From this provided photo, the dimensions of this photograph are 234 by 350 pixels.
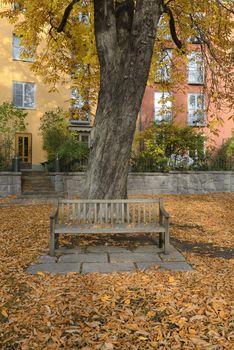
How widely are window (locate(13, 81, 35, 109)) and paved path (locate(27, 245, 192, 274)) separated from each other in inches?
812

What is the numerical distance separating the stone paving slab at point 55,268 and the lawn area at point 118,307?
174 mm

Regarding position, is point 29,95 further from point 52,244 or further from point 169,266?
point 169,266

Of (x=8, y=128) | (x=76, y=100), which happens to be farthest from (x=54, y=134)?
(x=76, y=100)

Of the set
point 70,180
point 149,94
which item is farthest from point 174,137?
point 149,94

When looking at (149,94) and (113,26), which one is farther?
(149,94)

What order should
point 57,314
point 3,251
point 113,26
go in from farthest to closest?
point 113,26 < point 3,251 < point 57,314

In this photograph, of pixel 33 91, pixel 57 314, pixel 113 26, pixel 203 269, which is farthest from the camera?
pixel 33 91

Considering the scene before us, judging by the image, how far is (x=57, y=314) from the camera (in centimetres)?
369

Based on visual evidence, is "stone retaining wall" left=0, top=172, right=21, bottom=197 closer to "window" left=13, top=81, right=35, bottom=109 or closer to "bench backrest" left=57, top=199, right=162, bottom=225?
"bench backrest" left=57, top=199, right=162, bottom=225

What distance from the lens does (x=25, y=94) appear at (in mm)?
25188

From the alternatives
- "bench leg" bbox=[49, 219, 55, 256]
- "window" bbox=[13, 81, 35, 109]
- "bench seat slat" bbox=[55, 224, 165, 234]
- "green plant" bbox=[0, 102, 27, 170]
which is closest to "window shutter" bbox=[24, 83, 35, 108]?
"window" bbox=[13, 81, 35, 109]

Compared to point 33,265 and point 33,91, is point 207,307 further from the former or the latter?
point 33,91

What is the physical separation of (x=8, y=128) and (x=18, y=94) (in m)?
7.36

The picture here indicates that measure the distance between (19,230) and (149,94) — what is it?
20551mm
